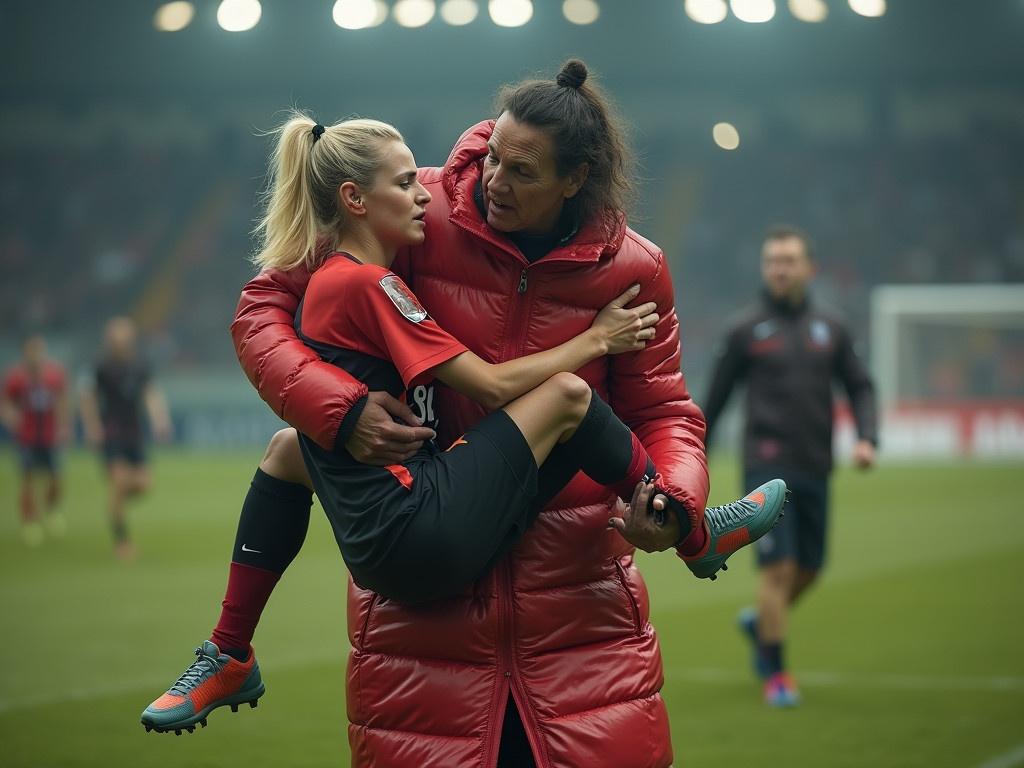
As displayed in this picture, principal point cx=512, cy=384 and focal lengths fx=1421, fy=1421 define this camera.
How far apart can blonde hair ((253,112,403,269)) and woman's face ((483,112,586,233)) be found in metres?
0.29

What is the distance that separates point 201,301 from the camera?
34.1 meters

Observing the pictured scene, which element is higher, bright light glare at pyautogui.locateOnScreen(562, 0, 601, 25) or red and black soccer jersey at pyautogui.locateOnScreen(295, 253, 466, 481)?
bright light glare at pyautogui.locateOnScreen(562, 0, 601, 25)

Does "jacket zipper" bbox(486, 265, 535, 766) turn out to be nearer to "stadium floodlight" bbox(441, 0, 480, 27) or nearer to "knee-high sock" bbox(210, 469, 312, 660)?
"knee-high sock" bbox(210, 469, 312, 660)

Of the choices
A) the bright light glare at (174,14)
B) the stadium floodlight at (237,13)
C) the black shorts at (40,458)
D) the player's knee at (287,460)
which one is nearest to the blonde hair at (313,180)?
the player's knee at (287,460)

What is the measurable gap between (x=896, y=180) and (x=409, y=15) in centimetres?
1655

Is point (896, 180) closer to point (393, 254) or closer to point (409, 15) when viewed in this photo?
point (409, 15)

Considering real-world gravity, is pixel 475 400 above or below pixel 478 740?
above

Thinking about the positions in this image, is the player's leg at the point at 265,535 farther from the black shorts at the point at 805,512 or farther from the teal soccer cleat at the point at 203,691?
the black shorts at the point at 805,512

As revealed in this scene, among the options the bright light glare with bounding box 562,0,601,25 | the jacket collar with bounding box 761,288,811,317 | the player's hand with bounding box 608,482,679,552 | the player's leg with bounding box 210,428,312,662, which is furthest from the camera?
the bright light glare with bounding box 562,0,601,25

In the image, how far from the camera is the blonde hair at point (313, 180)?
3.25m

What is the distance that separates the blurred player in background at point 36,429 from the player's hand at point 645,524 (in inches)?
513

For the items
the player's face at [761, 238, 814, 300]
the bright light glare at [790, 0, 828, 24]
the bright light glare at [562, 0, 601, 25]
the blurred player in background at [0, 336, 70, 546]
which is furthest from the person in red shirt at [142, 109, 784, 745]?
the bright light glare at [562, 0, 601, 25]

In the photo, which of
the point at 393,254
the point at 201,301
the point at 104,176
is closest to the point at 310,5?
the point at 201,301

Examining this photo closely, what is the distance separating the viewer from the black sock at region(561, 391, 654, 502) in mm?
3029
